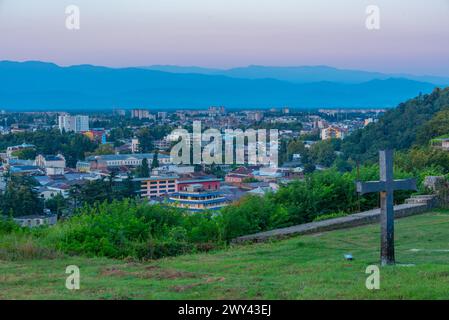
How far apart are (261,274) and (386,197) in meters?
1.64

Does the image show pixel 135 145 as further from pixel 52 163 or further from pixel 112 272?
pixel 112 272

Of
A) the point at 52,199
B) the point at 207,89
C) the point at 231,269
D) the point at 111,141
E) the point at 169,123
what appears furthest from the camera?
the point at 111,141

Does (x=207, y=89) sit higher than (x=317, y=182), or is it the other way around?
(x=207, y=89)

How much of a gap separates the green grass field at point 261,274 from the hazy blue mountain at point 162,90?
9.34 meters

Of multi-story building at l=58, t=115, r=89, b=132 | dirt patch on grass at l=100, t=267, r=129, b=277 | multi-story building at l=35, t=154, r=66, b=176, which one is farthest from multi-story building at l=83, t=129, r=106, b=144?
dirt patch on grass at l=100, t=267, r=129, b=277

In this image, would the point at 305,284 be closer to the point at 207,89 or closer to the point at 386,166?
the point at 386,166

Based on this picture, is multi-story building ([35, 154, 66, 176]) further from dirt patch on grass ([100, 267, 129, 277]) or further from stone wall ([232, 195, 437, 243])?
dirt patch on grass ([100, 267, 129, 277])

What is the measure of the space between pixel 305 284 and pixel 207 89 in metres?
13.6

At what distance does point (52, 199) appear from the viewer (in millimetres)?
16781

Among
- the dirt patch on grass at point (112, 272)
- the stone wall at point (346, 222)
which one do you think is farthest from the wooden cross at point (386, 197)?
the dirt patch on grass at point (112, 272)

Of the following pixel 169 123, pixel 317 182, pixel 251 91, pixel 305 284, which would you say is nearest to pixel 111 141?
pixel 169 123

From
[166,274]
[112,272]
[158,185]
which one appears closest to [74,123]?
[158,185]

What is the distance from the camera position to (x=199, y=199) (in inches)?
492

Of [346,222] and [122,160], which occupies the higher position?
[122,160]
